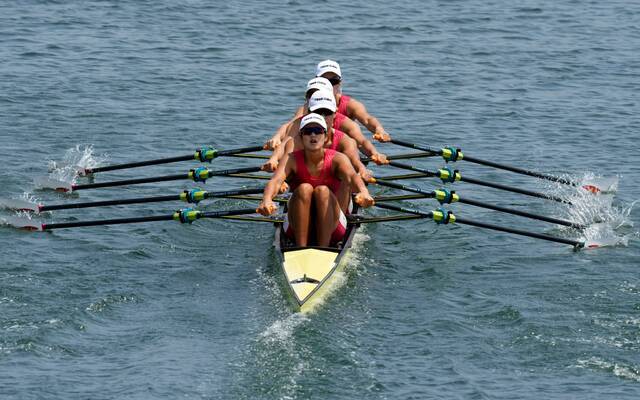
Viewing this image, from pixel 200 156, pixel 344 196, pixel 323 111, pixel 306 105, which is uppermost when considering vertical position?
pixel 323 111

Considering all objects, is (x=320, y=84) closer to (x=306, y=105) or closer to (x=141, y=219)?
(x=306, y=105)

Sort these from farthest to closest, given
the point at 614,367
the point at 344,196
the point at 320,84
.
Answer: the point at 320,84, the point at 344,196, the point at 614,367

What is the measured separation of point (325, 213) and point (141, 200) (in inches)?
141

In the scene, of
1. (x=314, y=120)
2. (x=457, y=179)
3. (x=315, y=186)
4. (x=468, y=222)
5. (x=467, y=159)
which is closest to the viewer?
(x=314, y=120)

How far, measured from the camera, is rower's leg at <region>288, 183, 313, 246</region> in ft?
54.9

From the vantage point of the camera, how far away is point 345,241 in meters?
17.4

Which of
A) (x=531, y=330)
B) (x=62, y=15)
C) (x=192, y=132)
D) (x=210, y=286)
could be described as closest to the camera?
(x=531, y=330)

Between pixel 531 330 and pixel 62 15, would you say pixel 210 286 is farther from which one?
pixel 62 15

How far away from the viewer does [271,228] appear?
2014cm

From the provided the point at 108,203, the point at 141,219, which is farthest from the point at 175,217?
the point at 108,203

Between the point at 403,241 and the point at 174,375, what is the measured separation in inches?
272

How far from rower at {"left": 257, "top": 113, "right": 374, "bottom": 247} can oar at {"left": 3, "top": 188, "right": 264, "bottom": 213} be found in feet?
3.34

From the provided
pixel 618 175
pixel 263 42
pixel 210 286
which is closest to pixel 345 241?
pixel 210 286

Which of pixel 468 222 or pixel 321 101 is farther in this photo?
pixel 468 222
